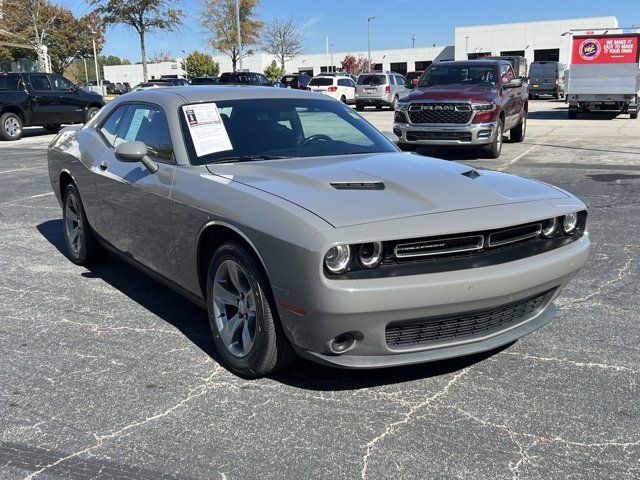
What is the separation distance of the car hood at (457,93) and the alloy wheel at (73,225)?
8.36 meters

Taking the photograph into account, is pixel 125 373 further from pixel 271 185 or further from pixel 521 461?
pixel 521 461

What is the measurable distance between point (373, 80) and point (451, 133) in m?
19.6

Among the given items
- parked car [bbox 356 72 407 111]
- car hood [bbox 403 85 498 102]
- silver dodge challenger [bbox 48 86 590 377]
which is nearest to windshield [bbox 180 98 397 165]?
silver dodge challenger [bbox 48 86 590 377]

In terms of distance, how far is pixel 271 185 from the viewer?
3.34 m

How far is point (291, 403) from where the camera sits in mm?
3133

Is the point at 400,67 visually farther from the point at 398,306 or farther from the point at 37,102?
the point at 398,306

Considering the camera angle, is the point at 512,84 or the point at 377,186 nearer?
the point at 377,186

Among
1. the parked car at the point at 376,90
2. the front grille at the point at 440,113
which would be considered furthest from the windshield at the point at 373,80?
the front grille at the point at 440,113

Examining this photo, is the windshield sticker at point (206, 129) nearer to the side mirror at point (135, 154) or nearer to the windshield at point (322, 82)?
the side mirror at point (135, 154)

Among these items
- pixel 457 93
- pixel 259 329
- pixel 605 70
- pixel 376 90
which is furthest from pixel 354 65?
pixel 259 329

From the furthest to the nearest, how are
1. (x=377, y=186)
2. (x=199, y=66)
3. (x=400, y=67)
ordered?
(x=400, y=67), (x=199, y=66), (x=377, y=186)

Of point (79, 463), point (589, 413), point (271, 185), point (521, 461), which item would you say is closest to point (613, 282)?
point (589, 413)

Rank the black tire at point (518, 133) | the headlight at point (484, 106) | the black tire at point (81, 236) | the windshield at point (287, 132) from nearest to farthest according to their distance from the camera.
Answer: the windshield at point (287, 132) → the black tire at point (81, 236) → the headlight at point (484, 106) → the black tire at point (518, 133)

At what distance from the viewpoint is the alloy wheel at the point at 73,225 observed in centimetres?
547
